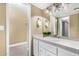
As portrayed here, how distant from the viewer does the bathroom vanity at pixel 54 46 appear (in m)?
1.72

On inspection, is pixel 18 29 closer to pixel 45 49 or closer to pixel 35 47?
pixel 35 47

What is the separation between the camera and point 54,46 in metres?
1.87

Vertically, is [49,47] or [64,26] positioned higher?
[64,26]

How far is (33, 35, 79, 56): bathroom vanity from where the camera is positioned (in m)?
1.72

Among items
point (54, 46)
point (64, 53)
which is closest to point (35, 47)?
point (54, 46)

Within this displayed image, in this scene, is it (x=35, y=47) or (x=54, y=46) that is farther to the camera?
(x=35, y=47)

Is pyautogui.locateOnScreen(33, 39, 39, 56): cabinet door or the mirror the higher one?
the mirror

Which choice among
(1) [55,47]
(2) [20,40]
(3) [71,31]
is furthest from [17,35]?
(3) [71,31]

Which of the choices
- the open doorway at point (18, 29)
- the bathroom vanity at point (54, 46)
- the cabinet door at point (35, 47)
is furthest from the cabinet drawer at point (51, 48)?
the open doorway at point (18, 29)

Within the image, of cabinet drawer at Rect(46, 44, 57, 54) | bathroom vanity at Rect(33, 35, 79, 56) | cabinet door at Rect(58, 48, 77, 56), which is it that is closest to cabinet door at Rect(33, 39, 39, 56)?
bathroom vanity at Rect(33, 35, 79, 56)

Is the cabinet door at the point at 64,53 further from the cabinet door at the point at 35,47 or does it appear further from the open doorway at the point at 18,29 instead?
the open doorway at the point at 18,29

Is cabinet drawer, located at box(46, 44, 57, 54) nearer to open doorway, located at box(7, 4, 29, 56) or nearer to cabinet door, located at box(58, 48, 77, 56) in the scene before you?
cabinet door, located at box(58, 48, 77, 56)

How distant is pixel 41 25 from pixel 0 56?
0.71m

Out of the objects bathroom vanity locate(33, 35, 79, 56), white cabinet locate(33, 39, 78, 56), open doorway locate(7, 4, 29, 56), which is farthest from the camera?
open doorway locate(7, 4, 29, 56)
